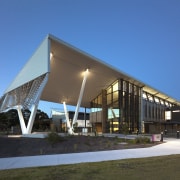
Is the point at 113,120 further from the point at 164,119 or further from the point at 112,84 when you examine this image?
the point at 164,119

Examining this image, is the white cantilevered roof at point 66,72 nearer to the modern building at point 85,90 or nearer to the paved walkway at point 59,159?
the modern building at point 85,90

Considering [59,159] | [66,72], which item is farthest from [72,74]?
[59,159]

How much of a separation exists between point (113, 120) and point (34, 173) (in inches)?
1522

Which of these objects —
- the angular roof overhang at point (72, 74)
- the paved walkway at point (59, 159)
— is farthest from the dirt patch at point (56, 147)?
the angular roof overhang at point (72, 74)

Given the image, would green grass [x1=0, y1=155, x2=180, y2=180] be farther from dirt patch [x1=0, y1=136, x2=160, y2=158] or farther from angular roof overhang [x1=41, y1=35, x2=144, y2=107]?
angular roof overhang [x1=41, y1=35, x2=144, y2=107]

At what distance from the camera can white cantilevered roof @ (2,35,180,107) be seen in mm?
30438

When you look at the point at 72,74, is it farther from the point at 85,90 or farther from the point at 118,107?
the point at 118,107

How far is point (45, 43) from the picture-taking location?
29188 mm

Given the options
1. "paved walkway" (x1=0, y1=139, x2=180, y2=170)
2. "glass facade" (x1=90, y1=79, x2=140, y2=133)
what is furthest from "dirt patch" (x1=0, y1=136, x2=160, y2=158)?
"glass facade" (x1=90, y1=79, x2=140, y2=133)

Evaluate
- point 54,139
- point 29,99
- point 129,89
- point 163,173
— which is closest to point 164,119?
point 129,89

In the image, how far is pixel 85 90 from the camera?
162 ft

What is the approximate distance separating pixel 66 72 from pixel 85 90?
10.00 m

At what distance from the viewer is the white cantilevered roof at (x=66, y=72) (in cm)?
3044

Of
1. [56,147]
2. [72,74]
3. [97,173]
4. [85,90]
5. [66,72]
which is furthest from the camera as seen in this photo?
[85,90]
